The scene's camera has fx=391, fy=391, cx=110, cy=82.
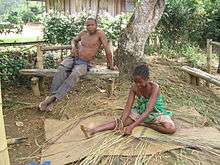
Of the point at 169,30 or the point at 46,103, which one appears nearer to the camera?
the point at 46,103

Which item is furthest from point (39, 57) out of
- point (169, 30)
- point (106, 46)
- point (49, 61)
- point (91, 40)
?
point (169, 30)

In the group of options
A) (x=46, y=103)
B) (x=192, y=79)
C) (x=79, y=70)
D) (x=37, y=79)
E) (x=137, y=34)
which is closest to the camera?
(x=46, y=103)

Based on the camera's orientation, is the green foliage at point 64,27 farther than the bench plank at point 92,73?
Yes

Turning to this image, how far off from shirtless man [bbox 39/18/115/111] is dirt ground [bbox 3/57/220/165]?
37 centimetres

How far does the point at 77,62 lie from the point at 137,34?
205 cm

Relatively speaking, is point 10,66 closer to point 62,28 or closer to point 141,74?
point 62,28

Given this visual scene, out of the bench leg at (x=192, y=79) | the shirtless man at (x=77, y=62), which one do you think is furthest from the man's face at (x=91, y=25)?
the bench leg at (x=192, y=79)

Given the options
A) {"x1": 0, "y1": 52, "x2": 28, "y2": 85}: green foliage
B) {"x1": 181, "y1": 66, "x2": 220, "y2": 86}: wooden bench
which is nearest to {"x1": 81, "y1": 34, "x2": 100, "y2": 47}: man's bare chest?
{"x1": 0, "y1": 52, "x2": 28, "y2": 85}: green foliage

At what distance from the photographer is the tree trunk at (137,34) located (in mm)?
7922

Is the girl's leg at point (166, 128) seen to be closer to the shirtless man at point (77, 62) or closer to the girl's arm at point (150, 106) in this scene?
the girl's arm at point (150, 106)

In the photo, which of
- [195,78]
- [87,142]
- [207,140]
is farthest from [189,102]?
[87,142]

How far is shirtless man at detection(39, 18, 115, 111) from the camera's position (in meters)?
5.96

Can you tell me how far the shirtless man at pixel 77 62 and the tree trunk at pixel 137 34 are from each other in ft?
4.72

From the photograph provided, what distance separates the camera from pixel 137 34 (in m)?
7.94
